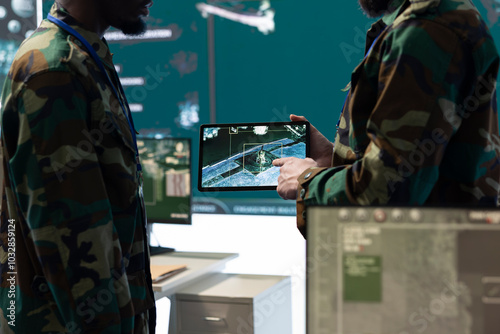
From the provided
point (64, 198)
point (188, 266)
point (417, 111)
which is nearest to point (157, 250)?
point (188, 266)

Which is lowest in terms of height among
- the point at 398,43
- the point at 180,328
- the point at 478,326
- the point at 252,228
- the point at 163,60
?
the point at 180,328

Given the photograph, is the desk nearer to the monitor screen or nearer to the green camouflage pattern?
the monitor screen

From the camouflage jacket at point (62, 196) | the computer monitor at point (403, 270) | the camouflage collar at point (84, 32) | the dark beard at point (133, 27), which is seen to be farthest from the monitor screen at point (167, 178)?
the computer monitor at point (403, 270)

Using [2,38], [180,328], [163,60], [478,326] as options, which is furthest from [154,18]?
[478,326]

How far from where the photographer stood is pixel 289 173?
3.80ft

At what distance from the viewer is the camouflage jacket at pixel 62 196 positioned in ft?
3.16

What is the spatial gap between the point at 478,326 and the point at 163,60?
3.31 meters

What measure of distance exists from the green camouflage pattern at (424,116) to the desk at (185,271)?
1304 mm

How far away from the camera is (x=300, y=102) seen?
333 cm

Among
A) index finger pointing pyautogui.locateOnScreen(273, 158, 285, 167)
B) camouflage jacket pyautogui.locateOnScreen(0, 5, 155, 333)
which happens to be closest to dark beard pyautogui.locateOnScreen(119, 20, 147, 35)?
camouflage jacket pyautogui.locateOnScreen(0, 5, 155, 333)

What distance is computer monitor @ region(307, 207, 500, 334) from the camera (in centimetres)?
56

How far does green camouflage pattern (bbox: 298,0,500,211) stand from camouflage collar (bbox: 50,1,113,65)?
0.57 m

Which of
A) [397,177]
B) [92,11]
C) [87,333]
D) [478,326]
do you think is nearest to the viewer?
[478,326]

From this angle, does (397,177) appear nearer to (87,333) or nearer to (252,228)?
(87,333)
